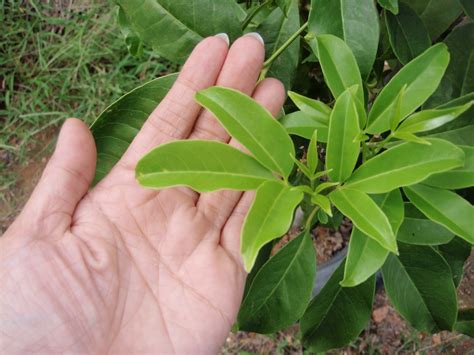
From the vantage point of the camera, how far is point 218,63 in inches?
37.0

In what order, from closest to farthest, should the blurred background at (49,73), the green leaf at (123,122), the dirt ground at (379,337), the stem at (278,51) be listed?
the stem at (278,51) → the green leaf at (123,122) → the dirt ground at (379,337) → the blurred background at (49,73)

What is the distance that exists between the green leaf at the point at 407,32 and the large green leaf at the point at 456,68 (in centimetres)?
6

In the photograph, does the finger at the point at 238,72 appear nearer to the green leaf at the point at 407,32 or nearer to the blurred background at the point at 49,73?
the green leaf at the point at 407,32

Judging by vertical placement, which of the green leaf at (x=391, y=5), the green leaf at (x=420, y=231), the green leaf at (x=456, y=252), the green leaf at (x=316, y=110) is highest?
the green leaf at (x=391, y=5)

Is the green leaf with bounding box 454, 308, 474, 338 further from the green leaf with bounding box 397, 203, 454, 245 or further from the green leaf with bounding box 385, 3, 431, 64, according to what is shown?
the green leaf with bounding box 385, 3, 431, 64

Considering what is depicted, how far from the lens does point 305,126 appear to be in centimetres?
79

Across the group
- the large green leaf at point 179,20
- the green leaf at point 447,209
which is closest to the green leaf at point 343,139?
the green leaf at point 447,209

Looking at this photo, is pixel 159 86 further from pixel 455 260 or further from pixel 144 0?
pixel 455 260

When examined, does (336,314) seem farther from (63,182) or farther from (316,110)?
(63,182)

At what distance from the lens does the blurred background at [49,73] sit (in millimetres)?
2115

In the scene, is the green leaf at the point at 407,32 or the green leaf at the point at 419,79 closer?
the green leaf at the point at 419,79

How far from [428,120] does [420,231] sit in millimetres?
219

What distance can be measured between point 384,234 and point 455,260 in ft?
1.48

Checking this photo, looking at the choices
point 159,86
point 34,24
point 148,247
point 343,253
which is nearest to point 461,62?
point 159,86
